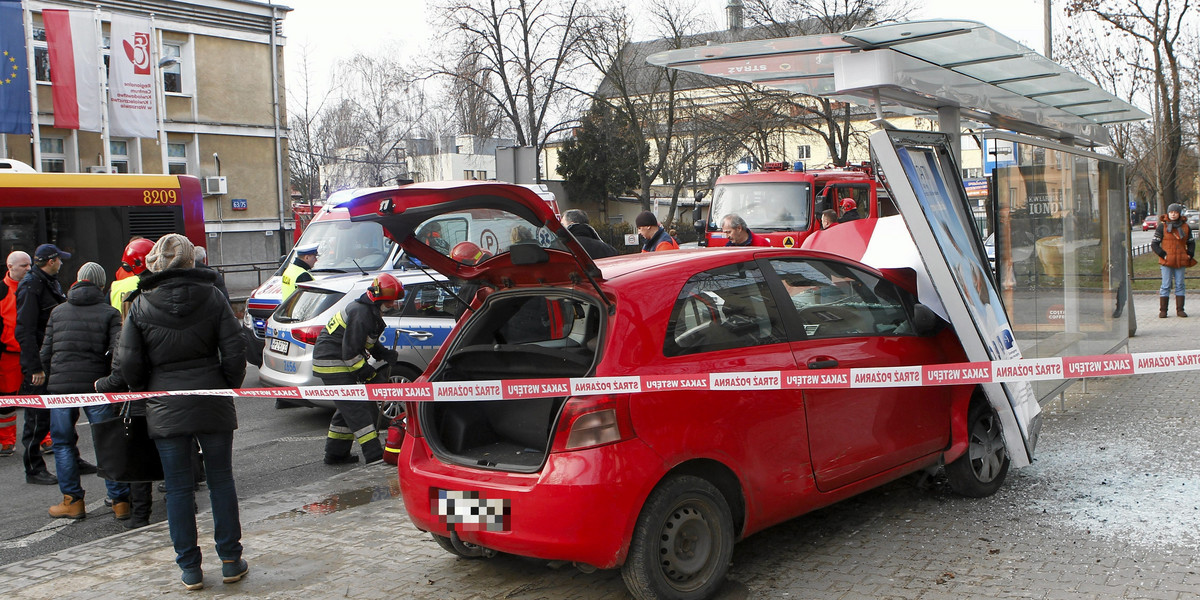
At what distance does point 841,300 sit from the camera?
17.0ft

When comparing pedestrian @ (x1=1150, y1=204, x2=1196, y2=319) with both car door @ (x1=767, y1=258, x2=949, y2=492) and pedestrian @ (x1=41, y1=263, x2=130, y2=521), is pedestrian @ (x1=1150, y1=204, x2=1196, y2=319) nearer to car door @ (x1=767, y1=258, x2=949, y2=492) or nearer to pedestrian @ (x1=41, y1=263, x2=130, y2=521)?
car door @ (x1=767, y1=258, x2=949, y2=492)

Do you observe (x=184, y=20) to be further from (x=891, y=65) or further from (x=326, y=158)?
(x=891, y=65)

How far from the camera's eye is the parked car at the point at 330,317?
9.10 m

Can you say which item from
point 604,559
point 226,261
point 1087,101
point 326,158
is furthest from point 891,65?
point 326,158

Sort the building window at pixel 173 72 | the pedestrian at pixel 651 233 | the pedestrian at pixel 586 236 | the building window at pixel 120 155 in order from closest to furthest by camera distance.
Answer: the pedestrian at pixel 586 236, the pedestrian at pixel 651 233, the building window at pixel 120 155, the building window at pixel 173 72

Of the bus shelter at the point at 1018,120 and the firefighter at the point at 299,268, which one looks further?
the firefighter at the point at 299,268

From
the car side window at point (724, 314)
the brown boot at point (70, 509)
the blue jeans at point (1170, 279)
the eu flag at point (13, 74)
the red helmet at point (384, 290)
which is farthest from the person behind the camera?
the eu flag at point (13, 74)

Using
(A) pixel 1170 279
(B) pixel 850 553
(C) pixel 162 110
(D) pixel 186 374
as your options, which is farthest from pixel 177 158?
(B) pixel 850 553

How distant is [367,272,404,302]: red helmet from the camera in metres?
7.33

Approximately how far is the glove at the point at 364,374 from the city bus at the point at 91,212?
8223mm

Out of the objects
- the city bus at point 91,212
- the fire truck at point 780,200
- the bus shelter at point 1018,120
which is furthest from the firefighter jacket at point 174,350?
the fire truck at point 780,200

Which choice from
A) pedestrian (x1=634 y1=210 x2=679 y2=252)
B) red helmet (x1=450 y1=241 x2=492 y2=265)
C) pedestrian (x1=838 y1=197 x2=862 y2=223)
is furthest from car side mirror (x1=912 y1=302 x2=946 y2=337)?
pedestrian (x1=838 y1=197 x2=862 y2=223)

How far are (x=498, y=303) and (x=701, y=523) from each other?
147 centimetres

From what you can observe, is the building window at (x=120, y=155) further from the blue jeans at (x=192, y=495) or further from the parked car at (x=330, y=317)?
the blue jeans at (x=192, y=495)
